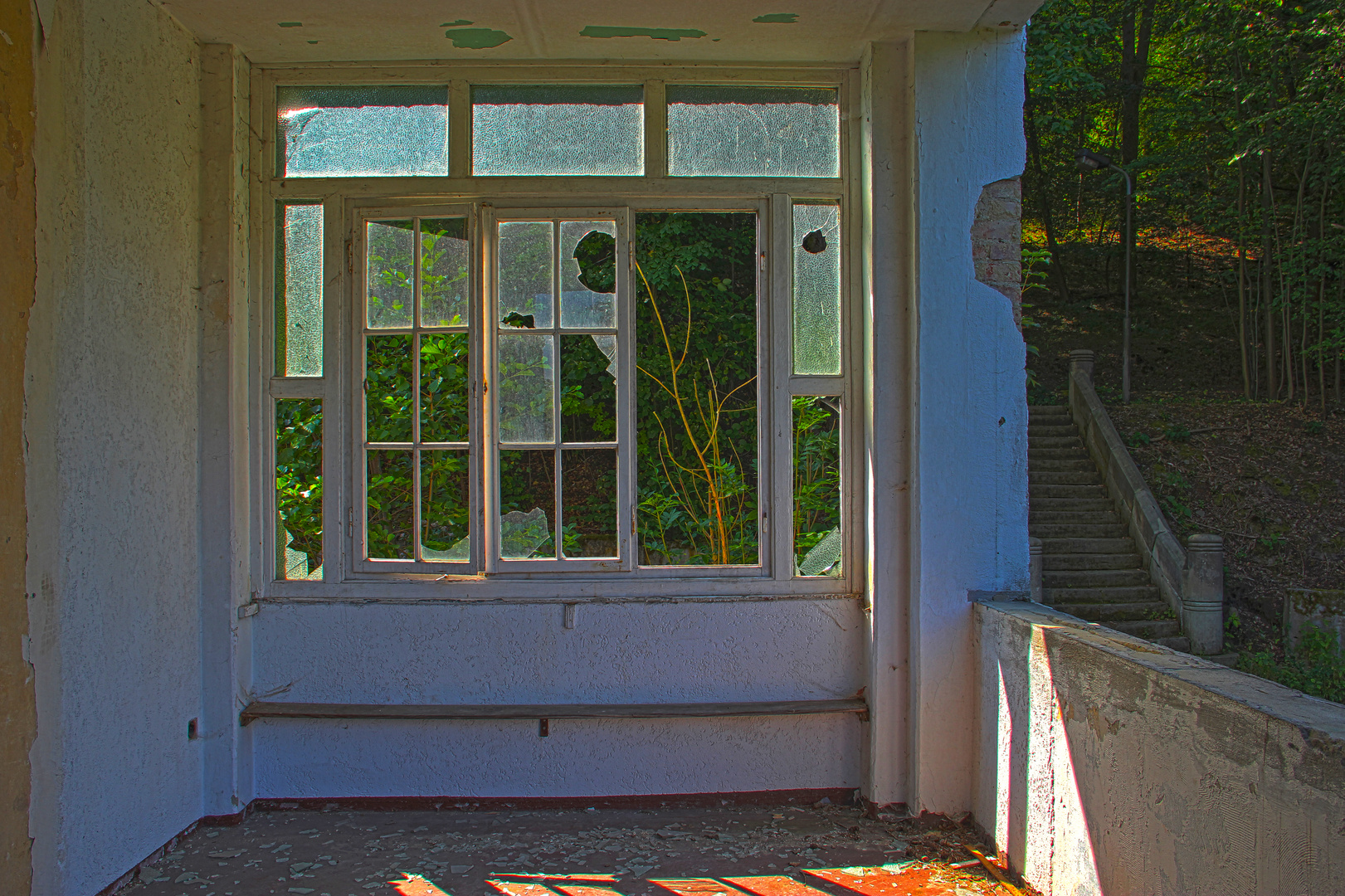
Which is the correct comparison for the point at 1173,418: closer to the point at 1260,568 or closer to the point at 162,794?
the point at 1260,568

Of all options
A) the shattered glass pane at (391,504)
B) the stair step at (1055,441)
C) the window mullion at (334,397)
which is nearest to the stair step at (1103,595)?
the stair step at (1055,441)

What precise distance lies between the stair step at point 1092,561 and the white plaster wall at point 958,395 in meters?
5.46

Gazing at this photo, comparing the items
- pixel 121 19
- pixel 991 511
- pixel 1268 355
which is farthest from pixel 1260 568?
pixel 121 19

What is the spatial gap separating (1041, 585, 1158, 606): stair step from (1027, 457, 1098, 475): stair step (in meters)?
1.67

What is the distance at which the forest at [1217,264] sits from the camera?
8.84 m

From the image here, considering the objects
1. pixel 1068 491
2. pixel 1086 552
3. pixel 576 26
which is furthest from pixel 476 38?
pixel 1068 491

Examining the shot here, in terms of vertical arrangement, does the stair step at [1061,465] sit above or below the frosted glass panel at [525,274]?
below

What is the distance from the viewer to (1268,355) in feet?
38.0

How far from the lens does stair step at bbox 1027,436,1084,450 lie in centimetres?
944

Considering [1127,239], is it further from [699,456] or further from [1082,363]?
[699,456]

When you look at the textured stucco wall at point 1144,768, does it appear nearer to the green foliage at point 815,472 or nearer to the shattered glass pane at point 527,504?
the green foliage at point 815,472

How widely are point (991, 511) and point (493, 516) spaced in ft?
6.00

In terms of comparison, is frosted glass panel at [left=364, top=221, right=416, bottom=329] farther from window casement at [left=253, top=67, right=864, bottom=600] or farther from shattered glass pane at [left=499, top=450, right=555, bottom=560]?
shattered glass pane at [left=499, top=450, right=555, bottom=560]

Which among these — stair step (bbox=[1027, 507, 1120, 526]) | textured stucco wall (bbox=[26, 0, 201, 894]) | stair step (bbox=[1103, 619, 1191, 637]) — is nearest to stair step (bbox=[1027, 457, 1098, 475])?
stair step (bbox=[1027, 507, 1120, 526])
